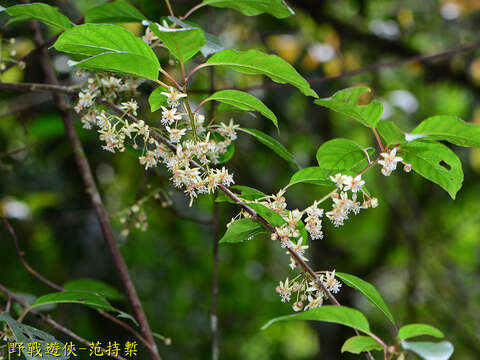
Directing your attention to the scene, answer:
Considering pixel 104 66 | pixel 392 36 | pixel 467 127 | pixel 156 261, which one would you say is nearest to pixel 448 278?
pixel 392 36

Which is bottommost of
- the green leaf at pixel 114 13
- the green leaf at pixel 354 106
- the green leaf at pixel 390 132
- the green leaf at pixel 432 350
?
the green leaf at pixel 432 350

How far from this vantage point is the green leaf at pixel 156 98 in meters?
0.70

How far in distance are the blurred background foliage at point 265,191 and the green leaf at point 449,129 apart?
1.16 m

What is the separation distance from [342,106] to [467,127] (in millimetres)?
175

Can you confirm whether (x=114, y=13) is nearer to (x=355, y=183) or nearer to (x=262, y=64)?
(x=262, y=64)

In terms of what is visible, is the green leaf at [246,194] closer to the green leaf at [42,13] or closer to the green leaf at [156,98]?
the green leaf at [156,98]

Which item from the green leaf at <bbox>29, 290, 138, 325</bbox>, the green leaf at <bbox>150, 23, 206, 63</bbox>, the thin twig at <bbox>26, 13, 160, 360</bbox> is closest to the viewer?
the green leaf at <bbox>150, 23, 206, 63</bbox>

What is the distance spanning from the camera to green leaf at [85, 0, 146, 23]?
861 mm

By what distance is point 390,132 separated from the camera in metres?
0.73

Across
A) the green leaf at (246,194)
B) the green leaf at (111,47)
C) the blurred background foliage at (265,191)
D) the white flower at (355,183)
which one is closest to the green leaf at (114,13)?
the green leaf at (111,47)

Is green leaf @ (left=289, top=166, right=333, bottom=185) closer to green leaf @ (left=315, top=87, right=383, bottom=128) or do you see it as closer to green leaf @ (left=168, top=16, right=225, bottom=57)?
green leaf @ (left=315, top=87, right=383, bottom=128)

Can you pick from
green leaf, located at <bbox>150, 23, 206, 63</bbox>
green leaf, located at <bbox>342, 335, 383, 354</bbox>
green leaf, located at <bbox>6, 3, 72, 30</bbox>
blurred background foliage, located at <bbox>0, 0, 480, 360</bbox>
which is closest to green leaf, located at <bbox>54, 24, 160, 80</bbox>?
green leaf, located at <bbox>150, 23, 206, 63</bbox>

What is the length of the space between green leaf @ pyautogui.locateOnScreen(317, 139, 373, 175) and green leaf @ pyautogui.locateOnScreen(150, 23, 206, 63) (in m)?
0.24

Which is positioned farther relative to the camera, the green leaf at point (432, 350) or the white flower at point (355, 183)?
the white flower at point (355, 183)
